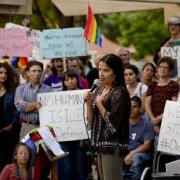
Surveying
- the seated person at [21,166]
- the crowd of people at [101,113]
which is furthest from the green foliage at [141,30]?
the seated person at [21,166]

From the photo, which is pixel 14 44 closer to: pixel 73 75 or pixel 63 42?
pixel 63 42

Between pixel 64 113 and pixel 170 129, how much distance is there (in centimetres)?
185

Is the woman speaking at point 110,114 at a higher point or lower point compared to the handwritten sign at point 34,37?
lower

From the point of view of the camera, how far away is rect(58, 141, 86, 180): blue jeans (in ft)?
39.8

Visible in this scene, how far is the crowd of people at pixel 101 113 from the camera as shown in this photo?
910cm

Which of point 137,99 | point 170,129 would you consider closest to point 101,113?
point 170,129

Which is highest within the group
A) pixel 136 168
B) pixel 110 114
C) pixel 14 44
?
pixel 14 44

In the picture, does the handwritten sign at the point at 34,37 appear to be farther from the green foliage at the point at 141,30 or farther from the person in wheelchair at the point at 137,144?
the green foliage at the point at 141,30

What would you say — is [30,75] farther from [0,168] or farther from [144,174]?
[144,174]

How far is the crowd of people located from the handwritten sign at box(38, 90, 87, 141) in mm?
120

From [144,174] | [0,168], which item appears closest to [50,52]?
[0,168]

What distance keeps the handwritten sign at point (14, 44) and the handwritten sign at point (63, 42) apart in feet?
0.99

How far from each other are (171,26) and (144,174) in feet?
9.20

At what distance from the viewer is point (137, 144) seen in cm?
1158
